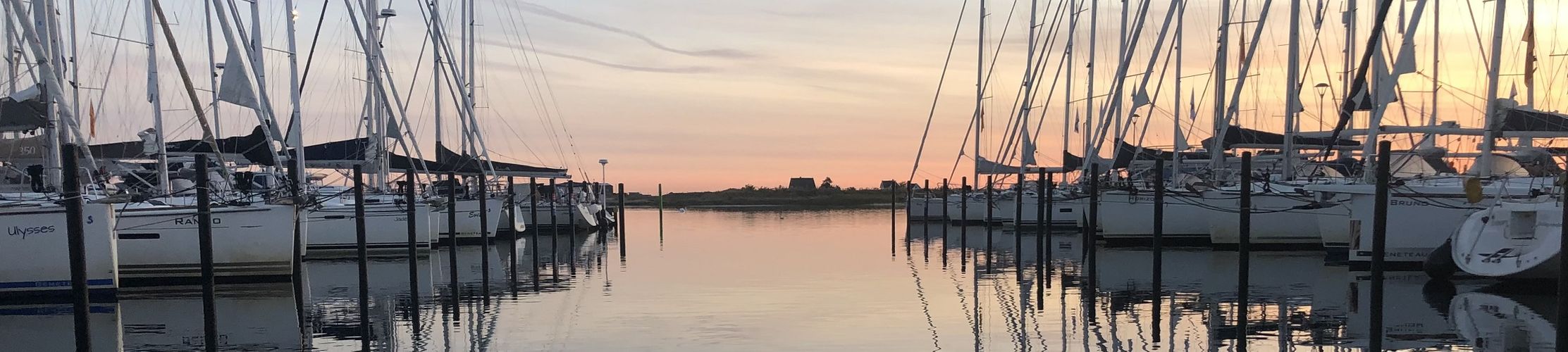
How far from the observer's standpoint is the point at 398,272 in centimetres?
3052

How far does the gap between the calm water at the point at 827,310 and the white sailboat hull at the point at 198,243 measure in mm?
432

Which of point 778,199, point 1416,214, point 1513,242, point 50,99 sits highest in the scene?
point 50,99

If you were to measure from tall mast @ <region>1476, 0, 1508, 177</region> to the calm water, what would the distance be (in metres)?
2.61

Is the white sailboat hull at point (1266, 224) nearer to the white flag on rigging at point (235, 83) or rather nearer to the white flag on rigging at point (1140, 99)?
the white flag on rigging at point (1140, 99)

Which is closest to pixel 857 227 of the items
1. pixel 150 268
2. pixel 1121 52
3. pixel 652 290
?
pixel 1121 52

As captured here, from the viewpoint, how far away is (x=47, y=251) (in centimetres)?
2183

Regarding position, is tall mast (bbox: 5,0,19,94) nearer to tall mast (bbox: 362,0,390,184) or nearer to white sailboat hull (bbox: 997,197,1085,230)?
tall mast (bbox: 362,0,390,184)

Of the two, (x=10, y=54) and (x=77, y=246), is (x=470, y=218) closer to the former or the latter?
(x=10, y=54)

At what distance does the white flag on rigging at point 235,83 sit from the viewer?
86.4ft

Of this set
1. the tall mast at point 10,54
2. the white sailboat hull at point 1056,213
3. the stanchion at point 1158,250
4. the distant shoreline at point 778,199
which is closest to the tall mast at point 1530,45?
the stanchion at point 1158,250

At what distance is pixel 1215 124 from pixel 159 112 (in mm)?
25277

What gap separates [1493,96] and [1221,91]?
381 inches

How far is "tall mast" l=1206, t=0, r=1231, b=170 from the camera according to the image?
111ft

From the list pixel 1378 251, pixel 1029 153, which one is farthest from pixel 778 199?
pixel 1378 251
